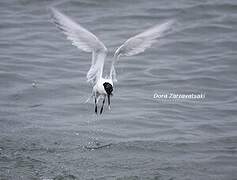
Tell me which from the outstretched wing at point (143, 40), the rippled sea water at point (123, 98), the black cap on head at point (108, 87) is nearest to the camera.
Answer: the black cap on head at point (108, 87)

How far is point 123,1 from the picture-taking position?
1916 cm

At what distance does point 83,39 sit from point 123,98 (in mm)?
3172

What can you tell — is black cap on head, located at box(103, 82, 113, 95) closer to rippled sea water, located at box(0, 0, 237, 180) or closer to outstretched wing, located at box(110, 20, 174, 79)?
outstretched wing, located at box(110, 20, 174, 79)

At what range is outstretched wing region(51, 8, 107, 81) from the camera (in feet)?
32.8

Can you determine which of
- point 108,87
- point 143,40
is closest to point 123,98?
point 143,40

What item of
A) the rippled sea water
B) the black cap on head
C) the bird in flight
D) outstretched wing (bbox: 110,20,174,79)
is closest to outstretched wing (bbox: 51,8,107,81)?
the bird in flight

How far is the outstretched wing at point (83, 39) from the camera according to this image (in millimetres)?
9992

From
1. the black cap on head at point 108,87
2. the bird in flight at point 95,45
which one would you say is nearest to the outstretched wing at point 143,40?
the bird in flight at point 95,45

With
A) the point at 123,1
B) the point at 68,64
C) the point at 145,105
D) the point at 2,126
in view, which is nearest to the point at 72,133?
the point at 2,126

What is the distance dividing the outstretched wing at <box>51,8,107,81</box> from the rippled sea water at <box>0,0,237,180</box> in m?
1.41

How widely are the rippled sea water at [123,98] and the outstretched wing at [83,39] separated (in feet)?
4.63

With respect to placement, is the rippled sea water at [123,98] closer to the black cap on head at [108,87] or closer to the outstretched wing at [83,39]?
the black cap on head at [108,87]

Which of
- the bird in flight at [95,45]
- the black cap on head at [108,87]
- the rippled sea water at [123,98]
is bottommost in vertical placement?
the rippled sea water at [123,98]

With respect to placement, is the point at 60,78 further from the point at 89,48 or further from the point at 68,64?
the point at 89,48
